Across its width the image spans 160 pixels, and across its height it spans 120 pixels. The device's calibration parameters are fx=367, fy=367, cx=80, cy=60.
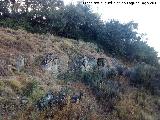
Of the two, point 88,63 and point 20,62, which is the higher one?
point 20,62

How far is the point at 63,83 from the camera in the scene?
1527 centimetres

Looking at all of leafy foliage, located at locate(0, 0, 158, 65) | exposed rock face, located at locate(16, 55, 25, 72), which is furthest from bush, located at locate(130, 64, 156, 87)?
exposed rock face, located at locate(16, 55, 25, 72)

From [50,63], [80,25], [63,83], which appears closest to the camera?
[63,83]

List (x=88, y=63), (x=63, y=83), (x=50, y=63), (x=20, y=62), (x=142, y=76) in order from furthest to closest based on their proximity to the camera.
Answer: (x=88, y=63), (x=142, y=76), (x=50, y=63), (x=20, y=62), (x=63, y=83)

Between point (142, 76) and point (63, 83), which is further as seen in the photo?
point (142, 76)

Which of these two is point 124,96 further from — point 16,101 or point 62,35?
point 62,35

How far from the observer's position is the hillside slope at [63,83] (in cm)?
1205

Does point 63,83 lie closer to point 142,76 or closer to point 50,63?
point 50,63

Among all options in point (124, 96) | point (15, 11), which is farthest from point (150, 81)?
point (15, 11)

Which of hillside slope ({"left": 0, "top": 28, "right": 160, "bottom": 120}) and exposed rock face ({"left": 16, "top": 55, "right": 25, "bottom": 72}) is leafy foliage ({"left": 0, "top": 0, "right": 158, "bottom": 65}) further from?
exposed rock face ({"left": 16, "top": 55, "right": 25, "bottom": 72})

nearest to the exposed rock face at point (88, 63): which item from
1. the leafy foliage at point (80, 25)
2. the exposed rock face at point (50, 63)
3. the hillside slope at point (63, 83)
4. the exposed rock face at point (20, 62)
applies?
the hillside slope at point (63, 83)

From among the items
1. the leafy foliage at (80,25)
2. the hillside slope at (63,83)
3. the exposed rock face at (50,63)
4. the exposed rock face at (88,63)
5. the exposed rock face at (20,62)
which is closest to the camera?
the hillside slope at (63,83)

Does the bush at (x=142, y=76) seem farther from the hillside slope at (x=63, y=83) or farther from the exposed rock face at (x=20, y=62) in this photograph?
the exposed rock face at (x=20, y=62)

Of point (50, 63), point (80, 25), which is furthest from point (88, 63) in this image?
point (80, 25)
